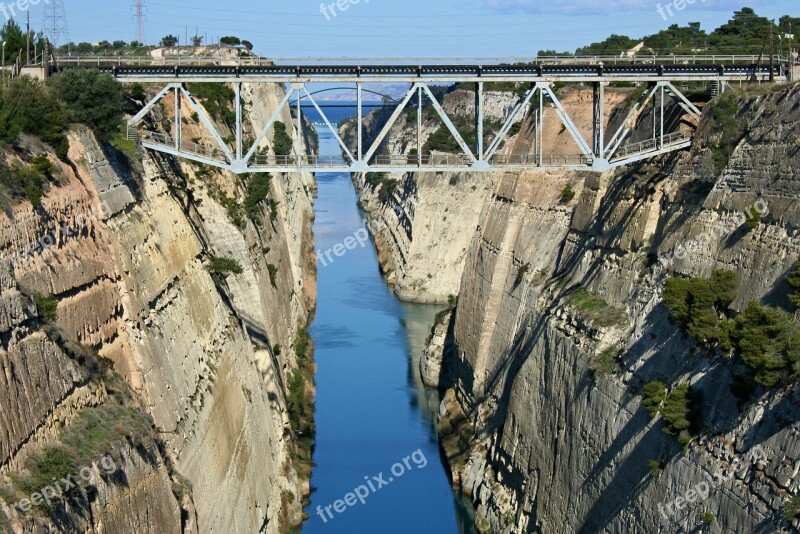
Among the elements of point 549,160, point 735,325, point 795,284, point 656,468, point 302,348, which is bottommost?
point 302,348

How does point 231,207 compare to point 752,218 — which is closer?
point 752,218

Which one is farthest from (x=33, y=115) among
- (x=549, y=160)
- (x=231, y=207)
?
(x=549, y=160)

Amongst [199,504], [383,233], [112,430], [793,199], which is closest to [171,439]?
[199,504]

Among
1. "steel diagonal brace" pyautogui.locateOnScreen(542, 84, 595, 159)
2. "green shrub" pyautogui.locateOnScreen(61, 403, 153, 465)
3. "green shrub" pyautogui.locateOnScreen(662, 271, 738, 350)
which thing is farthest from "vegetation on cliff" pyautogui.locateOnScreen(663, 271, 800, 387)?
"green shrub" pyautogui.locateOnScreen(61, 403, 153, 465)

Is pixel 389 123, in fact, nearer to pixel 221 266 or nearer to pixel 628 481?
pixel 221 266

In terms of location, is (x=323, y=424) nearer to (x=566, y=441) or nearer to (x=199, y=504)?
(x=566, y=441)

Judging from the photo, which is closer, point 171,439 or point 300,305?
point 171,439

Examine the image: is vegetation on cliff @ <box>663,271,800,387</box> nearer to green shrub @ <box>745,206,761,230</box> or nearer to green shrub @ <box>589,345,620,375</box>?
green shrub @ <box>745,206,761,230</box>

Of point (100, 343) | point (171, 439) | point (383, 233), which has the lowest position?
point (383, 233)
